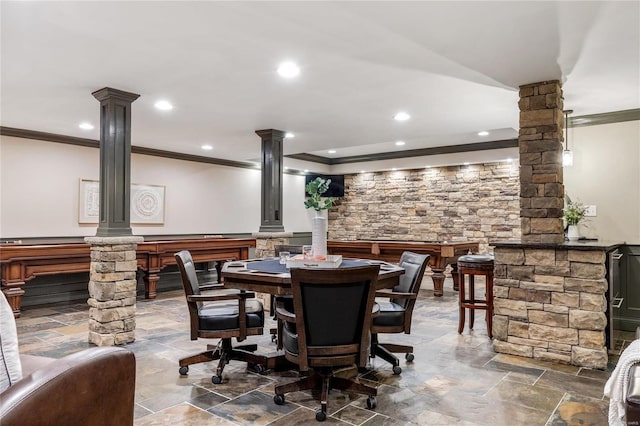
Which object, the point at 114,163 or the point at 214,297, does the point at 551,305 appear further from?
the point at 114,163

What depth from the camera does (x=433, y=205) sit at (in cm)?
889

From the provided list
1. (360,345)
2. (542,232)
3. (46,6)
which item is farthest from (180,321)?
(542,232)

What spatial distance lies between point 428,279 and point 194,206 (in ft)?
15.4

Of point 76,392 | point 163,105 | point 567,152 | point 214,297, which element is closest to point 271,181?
point 163,105

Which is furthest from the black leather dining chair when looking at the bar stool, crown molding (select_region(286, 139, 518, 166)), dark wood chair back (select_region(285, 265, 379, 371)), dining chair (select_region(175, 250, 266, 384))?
crown molding (select_region(286, 139, 518, 166))

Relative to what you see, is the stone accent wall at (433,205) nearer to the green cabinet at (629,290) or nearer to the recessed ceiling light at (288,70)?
the green cabinet at (629,290)

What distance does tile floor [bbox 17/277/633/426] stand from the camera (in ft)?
8.07

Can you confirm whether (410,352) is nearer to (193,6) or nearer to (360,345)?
(360,345)

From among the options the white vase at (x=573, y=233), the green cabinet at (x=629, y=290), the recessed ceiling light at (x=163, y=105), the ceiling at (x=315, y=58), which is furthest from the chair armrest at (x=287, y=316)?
the green cabinet at (x=629, y=290)

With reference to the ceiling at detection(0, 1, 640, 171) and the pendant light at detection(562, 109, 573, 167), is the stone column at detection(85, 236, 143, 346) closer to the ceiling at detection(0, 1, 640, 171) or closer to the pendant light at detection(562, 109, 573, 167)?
the ceiling at detection(0, 1, 640, 171)

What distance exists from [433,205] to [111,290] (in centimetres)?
657

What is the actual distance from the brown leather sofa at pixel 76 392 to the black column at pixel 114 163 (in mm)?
2544

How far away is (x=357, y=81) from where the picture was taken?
386 centimetres

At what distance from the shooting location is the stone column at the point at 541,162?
3.71 meters
